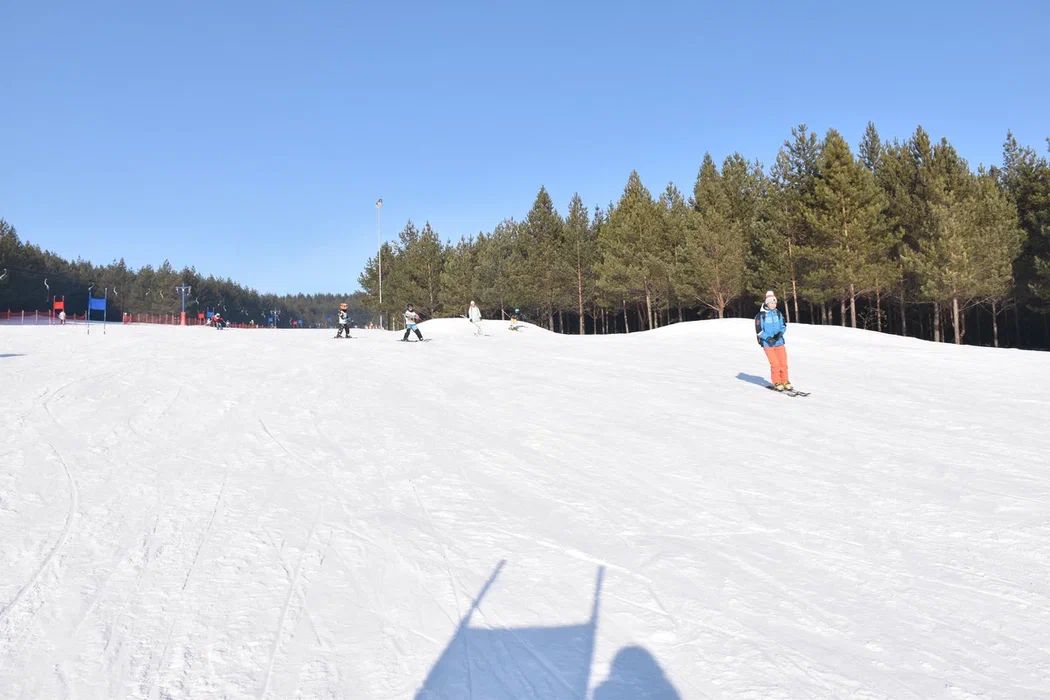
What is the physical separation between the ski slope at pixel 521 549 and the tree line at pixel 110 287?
6734 cm

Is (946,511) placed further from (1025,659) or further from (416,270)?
(416,270)

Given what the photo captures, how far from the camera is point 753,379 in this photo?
14.9 meters

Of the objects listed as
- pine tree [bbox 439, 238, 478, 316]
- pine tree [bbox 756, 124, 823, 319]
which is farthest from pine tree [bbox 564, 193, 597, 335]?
pine tree [bbox 756, 124, 823, 319]

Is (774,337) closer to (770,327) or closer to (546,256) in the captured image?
(770,327)

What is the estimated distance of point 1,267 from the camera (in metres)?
76.1

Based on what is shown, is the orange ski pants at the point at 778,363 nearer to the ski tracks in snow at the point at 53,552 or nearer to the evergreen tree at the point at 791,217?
the ski tracks in snow at the point at 53,552

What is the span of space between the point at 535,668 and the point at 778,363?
10.8 metres

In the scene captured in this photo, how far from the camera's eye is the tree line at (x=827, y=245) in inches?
1303

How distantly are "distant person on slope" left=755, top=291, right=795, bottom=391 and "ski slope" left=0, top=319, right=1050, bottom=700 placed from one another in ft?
4.54

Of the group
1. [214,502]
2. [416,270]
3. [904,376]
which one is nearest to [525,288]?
[416,270]

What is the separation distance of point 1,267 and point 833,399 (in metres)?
95.2

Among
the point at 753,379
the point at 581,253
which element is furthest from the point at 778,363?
the point at 581,253

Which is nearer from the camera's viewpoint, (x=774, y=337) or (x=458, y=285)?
(x=774, y=337)

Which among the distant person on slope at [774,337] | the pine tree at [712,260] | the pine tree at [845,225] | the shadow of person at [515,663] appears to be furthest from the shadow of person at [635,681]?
the pine tree at [712,260]
